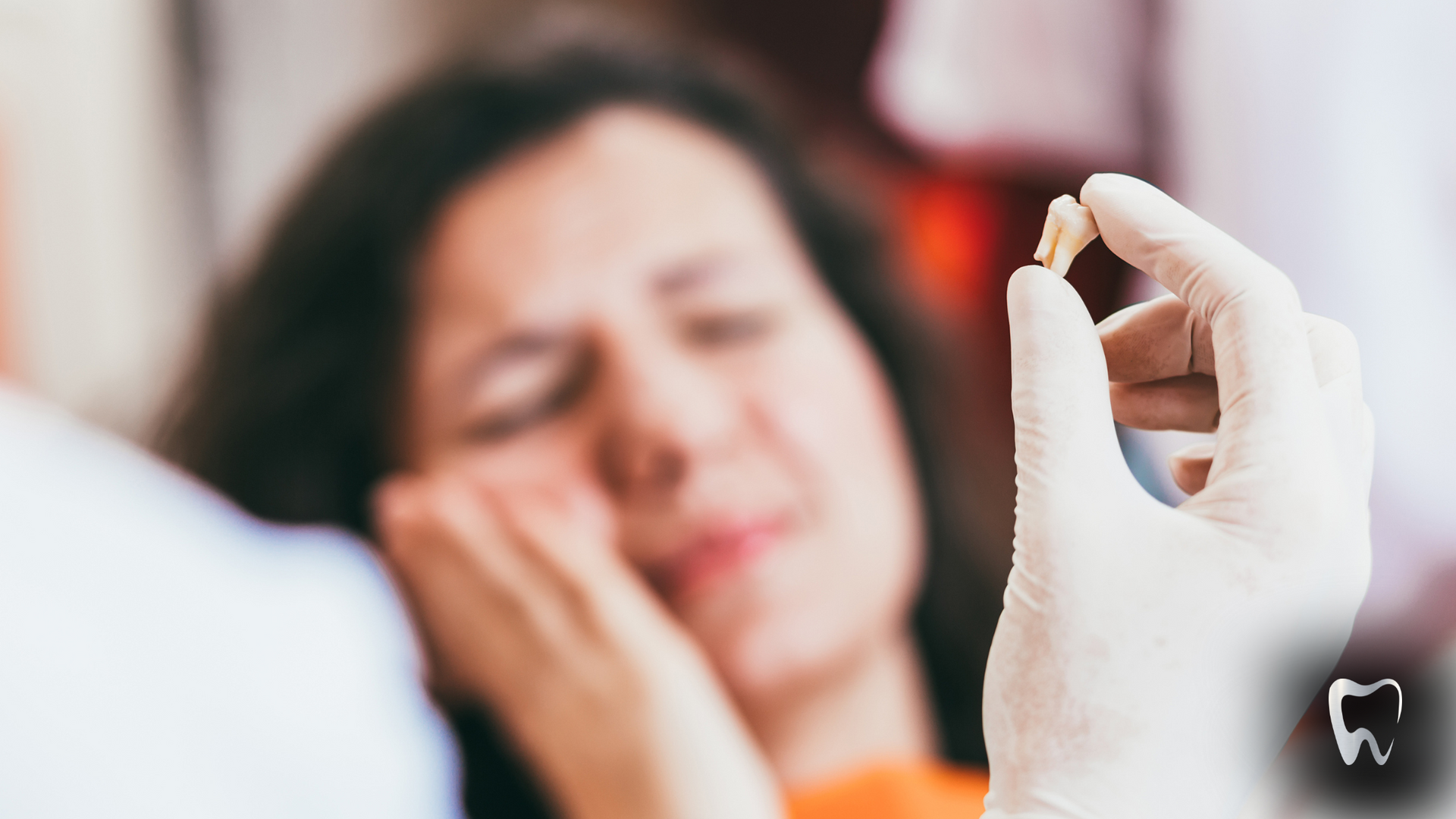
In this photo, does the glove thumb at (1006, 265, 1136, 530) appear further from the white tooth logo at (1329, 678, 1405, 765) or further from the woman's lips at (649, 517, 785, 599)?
the woman's lips at (649, 517, 785, 599)

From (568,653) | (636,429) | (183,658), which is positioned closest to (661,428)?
(636,429)

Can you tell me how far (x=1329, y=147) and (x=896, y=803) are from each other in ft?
1.77

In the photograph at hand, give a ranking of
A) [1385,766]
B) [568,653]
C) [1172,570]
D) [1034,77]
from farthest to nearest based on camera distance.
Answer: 1. [1034,77]
2. [568,653]
3. [1385,766]
4. [1172,570]

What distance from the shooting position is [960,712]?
0.76m

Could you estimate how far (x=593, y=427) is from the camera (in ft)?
1.97

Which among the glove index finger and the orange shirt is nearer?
the glove index finger

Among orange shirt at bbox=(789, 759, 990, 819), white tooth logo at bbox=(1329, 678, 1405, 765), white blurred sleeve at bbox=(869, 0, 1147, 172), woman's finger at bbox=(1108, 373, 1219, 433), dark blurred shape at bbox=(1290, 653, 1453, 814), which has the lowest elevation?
orange shirt at bbox=(789, 759, 990, 819)

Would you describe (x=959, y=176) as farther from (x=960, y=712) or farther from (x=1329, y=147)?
(x=960, y=712)

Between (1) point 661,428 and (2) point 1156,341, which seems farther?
(1) point 661,428

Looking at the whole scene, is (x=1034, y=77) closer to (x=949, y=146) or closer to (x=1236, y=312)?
(x=949, y=146)

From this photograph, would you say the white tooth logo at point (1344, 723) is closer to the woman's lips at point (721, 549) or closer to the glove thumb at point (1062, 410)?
the glove thumb at point (1062, 410)

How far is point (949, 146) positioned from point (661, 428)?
462 millimetres

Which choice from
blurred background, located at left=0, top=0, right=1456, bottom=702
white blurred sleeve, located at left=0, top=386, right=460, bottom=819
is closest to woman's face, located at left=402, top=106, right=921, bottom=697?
white blurred sleeve, located at left=0, top=386, right=460, bottom=819

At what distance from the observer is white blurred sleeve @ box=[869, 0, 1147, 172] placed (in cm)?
75
